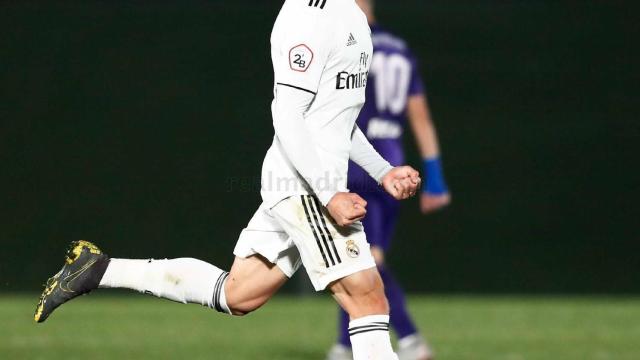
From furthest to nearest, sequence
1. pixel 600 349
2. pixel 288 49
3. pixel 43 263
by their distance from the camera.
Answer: pixel 43 263 → pixel 600 349 → pixel 288 49

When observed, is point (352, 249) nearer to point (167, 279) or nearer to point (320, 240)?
point (320, 240)

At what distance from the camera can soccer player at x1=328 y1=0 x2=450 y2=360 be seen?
23.2ft

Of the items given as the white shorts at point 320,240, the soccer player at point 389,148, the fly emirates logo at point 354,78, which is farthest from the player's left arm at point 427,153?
the white shorts at point 320,240

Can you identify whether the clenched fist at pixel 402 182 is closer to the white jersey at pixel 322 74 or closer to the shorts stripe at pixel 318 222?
the white jersey at pixel 322 74

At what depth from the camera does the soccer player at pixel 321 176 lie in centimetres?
463

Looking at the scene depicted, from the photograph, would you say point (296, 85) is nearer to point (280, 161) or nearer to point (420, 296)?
point (280, 161)

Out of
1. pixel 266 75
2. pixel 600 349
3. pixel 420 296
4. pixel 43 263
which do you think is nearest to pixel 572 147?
pixel 420 296

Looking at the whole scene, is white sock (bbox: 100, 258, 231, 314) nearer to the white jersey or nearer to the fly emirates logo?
the white jersey

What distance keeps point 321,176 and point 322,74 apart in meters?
0.38

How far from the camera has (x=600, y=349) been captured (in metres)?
8.08

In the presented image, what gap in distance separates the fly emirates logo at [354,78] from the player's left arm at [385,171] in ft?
0.95

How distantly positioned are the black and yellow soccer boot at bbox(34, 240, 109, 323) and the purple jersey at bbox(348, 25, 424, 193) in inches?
87.6

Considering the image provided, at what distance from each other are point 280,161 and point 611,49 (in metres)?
7.02

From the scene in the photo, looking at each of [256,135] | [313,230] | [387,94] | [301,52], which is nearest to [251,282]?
[313,230]
